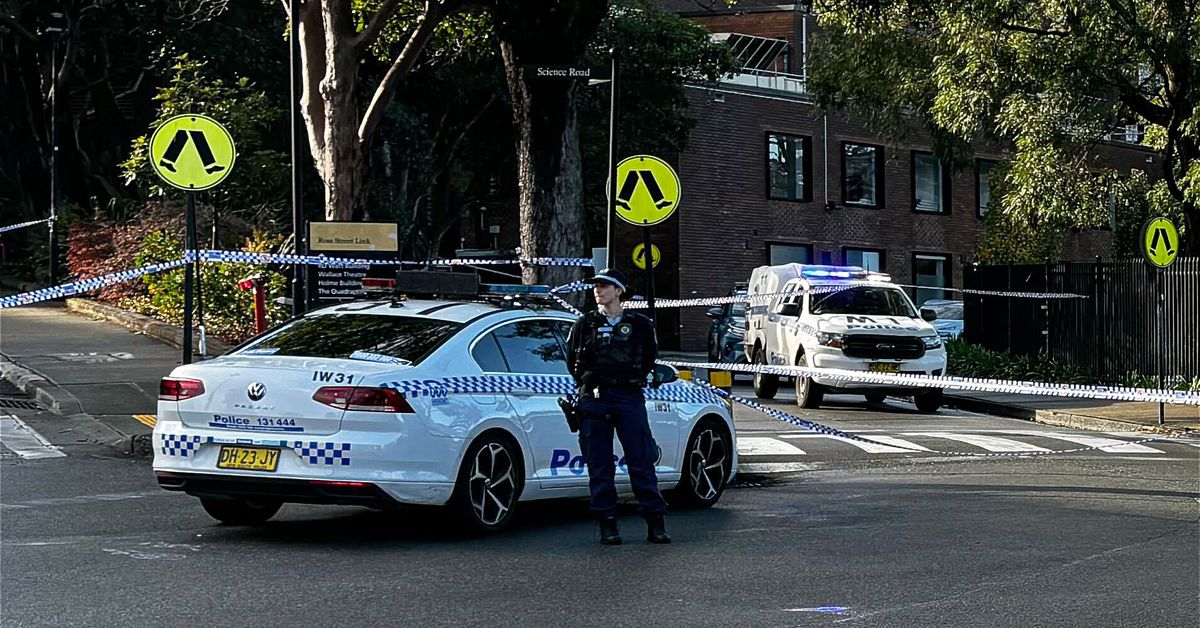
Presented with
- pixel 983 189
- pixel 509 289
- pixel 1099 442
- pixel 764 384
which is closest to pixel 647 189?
pixel 509 289

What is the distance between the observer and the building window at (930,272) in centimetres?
5011

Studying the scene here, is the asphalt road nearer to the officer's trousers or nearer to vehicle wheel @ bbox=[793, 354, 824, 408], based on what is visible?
the officer's trousers

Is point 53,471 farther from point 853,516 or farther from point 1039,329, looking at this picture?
point 1039,329

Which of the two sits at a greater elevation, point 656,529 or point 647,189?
point 647,189

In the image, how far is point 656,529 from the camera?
10375mm

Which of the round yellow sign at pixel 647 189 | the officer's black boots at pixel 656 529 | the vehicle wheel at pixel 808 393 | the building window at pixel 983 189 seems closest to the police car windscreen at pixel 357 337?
the officer's black boots at pixel 656 529

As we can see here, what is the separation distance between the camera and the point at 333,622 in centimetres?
743

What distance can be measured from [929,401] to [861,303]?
1.71 meters

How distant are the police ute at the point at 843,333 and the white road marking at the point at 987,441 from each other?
9.84 feet

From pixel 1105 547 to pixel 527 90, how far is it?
972cm

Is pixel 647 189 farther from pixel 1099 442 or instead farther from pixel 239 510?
pixel 239 510

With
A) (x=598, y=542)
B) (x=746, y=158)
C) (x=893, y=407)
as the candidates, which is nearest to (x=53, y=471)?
(x=598, y=542)

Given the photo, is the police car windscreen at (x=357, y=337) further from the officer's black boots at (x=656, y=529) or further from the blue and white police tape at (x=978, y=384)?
the blue and white police tape at (x=978, y=384)

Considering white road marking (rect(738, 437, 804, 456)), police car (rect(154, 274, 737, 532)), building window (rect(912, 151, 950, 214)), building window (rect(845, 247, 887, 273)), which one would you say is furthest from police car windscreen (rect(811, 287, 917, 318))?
building window (rect(912, 151, 950, 214))
